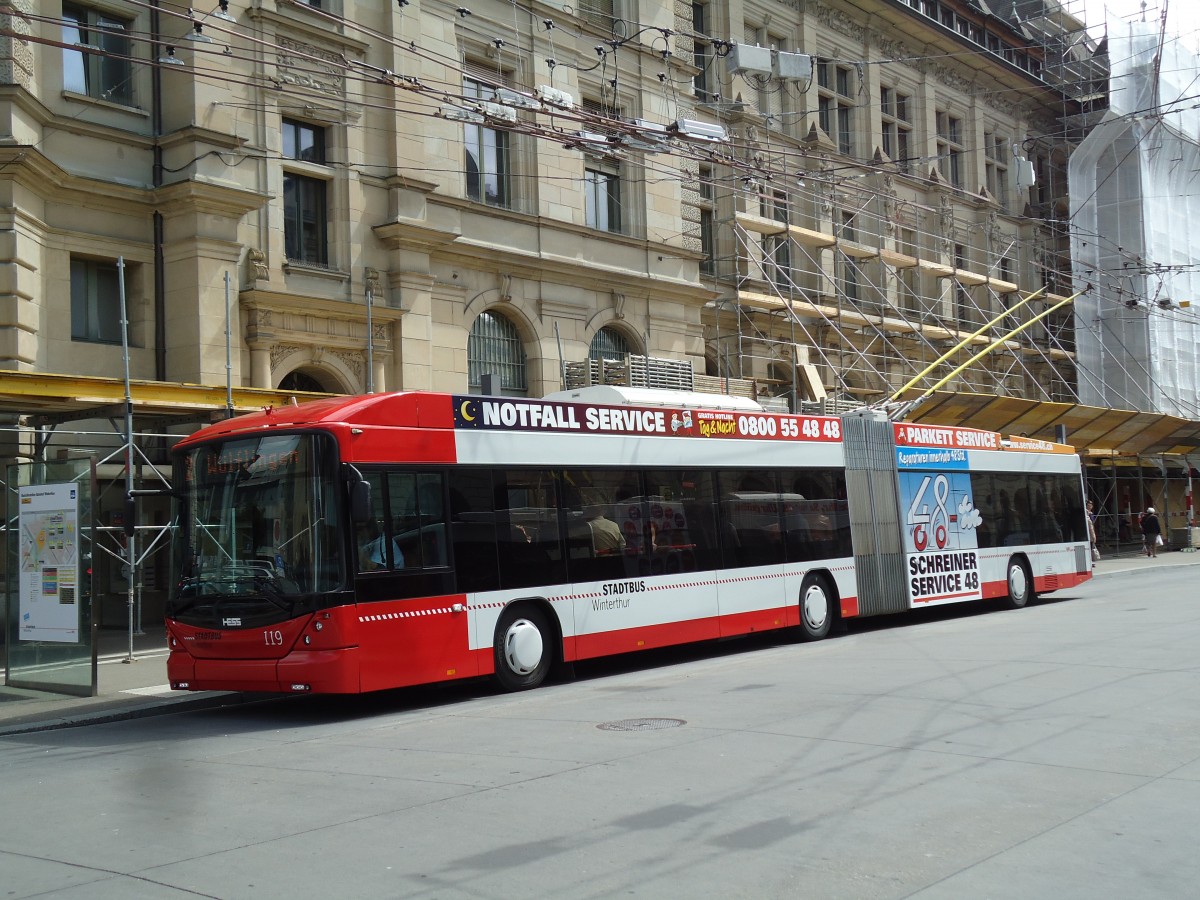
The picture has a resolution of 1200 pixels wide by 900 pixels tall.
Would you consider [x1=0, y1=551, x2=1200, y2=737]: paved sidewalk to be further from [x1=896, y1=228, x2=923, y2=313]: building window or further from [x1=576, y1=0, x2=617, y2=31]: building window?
[x1=896, y1=228, x2=923, y2=313]: building window

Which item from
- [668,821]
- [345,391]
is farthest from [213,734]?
[345,391]

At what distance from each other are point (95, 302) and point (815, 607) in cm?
1184

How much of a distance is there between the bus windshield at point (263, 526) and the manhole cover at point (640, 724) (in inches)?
112

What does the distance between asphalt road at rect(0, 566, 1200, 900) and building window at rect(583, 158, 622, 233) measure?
16070 millimetres

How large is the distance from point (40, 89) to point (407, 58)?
6.88m

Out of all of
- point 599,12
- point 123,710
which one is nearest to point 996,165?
point 599,12

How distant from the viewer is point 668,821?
7.05 m

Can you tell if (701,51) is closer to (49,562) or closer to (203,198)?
(203,198)

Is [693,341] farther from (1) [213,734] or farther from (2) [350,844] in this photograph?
(2) [350,844]

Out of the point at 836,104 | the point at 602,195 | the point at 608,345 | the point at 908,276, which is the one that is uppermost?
the point at 836,104

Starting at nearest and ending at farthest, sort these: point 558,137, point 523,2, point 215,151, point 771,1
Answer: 1. point 558,137
2. point 215,151
3. point 523,2
4. point 771,1

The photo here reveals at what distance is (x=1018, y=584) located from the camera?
2250 cm

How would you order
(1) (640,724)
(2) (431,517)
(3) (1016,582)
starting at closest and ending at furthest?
(1) (640,724), (2) (431,517), (3) (1016,582)

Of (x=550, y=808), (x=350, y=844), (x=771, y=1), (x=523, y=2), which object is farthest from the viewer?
(x=771, y=1)
